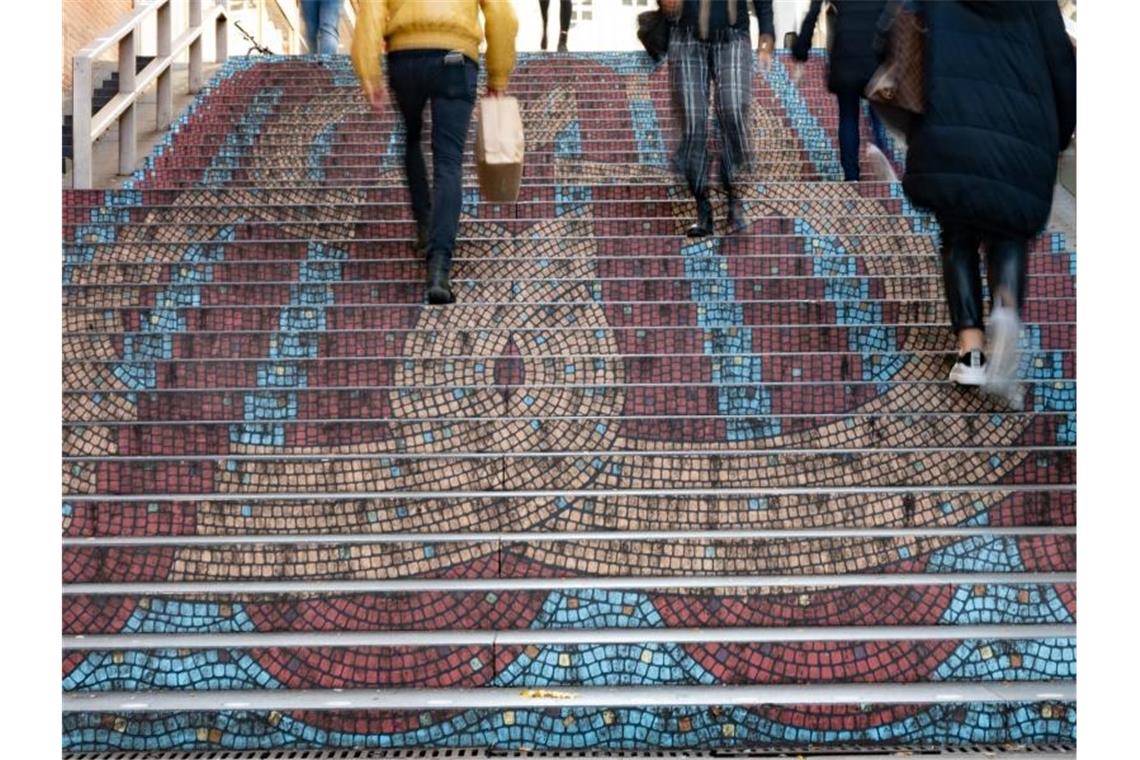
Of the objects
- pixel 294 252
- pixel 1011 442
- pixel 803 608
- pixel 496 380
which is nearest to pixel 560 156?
pixel 294 252

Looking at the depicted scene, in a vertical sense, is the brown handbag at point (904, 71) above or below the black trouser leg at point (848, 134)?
below

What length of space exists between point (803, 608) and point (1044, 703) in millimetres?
683

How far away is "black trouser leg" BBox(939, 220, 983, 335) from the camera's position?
14.9ft

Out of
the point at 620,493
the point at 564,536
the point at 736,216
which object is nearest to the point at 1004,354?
the point at 620,493

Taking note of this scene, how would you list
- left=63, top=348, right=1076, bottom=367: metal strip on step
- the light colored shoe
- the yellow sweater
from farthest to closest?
the light colored shoe < the yellow sweater < left=63, top=348, right=1076, bottom=367: metal strip on step

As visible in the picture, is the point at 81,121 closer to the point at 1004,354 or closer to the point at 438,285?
the point at 438,285

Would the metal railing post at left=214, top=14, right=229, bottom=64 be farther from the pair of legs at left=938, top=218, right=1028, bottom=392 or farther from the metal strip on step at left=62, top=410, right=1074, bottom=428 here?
the pair of legs at left=938, top=218, right=1028, bottom=392

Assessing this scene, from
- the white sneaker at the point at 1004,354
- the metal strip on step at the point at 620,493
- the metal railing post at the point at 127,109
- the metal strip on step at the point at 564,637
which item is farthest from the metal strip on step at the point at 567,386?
the metal railing post at the point at 127,109

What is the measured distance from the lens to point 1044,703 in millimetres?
3344

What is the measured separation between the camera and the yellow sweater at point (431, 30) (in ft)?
17.6

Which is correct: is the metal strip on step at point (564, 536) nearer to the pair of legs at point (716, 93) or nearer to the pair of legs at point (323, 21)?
the pair of legs at point (716, 93)

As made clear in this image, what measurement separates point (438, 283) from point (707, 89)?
73.4 inches

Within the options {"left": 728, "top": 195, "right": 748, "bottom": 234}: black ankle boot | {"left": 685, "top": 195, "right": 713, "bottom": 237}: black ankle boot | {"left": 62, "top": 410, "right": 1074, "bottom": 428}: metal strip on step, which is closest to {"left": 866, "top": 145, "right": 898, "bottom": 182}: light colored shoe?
{"left": 728, "top": 195, "right": 748, "bottom": 234}: black ankle boot

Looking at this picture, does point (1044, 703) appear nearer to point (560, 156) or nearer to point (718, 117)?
point (718, 117)
